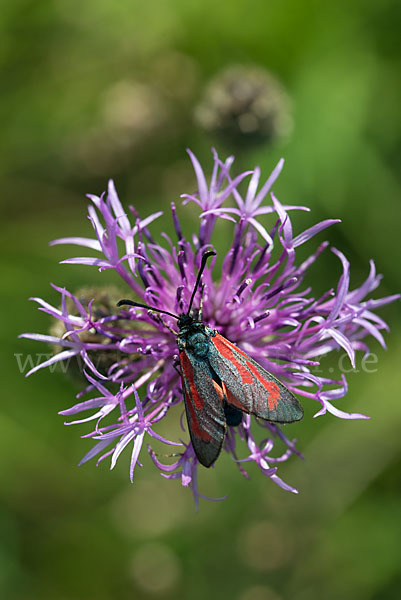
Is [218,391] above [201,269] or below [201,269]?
below

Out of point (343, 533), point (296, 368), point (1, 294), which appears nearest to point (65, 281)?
point (1, 294)

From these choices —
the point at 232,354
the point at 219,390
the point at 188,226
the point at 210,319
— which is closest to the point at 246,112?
the point at 188,226

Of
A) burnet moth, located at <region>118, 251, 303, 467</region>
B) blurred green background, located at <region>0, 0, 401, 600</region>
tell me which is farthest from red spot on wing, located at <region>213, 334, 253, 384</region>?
blurred green background, located at <region>0, 0, 401, 600</region>

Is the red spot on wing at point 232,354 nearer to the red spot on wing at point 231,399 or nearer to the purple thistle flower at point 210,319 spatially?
the red spot on wing at point 231,399

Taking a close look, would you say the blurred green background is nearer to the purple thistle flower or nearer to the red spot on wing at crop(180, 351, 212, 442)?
the purple thistle flower

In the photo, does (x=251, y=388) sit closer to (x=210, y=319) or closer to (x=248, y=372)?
(x=248, y=372)

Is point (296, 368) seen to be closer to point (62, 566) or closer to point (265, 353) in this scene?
point (265, 353)

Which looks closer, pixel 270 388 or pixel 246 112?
pixel 270 388

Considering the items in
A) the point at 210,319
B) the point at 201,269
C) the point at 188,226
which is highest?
the point at 188,226
